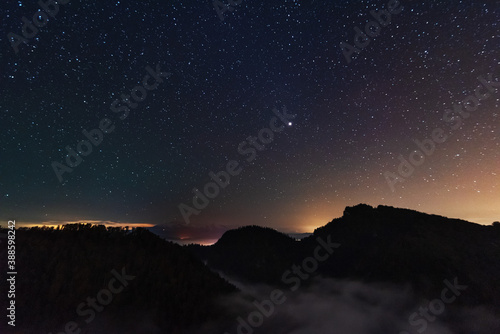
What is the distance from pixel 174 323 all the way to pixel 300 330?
121968mm

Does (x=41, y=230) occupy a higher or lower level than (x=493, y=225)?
higher

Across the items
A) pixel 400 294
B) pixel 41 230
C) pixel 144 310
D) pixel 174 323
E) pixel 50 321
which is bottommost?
pixel 400 294

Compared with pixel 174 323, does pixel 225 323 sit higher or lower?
lower

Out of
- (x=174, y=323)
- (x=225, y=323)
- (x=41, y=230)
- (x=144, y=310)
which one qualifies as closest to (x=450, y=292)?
(x=225, y=323)

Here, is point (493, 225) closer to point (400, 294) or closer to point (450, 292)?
point (450, 292)

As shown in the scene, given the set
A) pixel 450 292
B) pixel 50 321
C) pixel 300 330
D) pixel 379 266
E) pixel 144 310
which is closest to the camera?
pixel 50 321

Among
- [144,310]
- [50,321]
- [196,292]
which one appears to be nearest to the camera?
[50,321]

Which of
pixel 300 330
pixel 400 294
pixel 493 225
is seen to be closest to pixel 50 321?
pixel 300 330

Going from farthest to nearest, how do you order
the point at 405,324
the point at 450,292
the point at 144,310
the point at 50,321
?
1. the point at 405,324
2. the point at 450,292
3. the point at 144,310
4. the point at 50,321

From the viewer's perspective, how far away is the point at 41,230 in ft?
254

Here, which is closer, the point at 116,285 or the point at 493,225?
the point at 116,285

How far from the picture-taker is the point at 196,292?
93625 mm

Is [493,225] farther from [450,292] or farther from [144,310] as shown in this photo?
[144,310]

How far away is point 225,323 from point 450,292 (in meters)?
139
